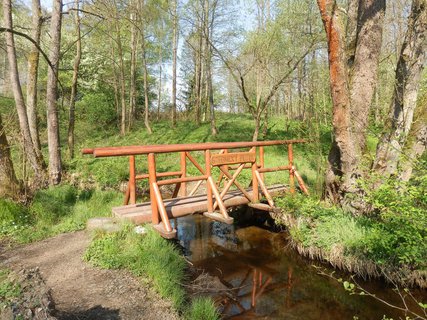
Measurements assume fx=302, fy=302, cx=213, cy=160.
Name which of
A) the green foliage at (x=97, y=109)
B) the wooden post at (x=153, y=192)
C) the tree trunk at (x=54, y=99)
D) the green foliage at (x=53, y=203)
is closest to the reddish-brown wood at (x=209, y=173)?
the wooden post at (x=153, y=192)

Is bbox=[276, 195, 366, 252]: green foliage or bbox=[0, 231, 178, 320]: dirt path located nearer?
bbox=[0, 231, 178, 320]: dirt path

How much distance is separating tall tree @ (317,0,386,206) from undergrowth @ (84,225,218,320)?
3711 millimetres

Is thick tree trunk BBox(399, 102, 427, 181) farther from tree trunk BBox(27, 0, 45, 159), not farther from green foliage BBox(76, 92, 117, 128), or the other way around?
green foliage BBox(76, 92, 117, 128)

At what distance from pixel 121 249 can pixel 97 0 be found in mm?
7306

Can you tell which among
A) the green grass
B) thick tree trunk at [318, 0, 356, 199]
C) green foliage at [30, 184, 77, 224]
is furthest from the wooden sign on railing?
green foliage at [30, 184, 77, 224]

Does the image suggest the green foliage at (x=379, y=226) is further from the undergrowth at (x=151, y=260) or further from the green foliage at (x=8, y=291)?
the green foliage at (x=8, y=291)

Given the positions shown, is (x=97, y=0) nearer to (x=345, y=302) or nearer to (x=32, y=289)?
(x=32, y=289)

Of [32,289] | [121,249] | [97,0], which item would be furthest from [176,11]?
[32,289]

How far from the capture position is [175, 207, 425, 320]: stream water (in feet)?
14.2

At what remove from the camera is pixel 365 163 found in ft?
19.3

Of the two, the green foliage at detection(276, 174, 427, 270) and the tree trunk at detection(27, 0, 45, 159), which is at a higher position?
the tree trunk at detection(27, 0, 45, 159)

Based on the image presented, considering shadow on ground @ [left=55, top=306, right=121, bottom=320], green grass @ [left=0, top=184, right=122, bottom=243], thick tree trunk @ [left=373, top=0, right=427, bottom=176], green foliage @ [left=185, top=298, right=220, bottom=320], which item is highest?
thick tree trunk @ [left=373, top=0, right=427, bottom=176]

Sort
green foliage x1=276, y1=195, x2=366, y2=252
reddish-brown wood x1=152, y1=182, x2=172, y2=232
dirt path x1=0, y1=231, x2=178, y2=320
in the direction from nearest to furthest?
dirt path x1=0, y1=231, x2=178, y2=320 → reddish-brown wood x1=152, y1=182, x2=172, y2=232 → green foliage x1=276, y1=195, x2=366, y2=252

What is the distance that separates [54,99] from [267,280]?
24.9 ft
